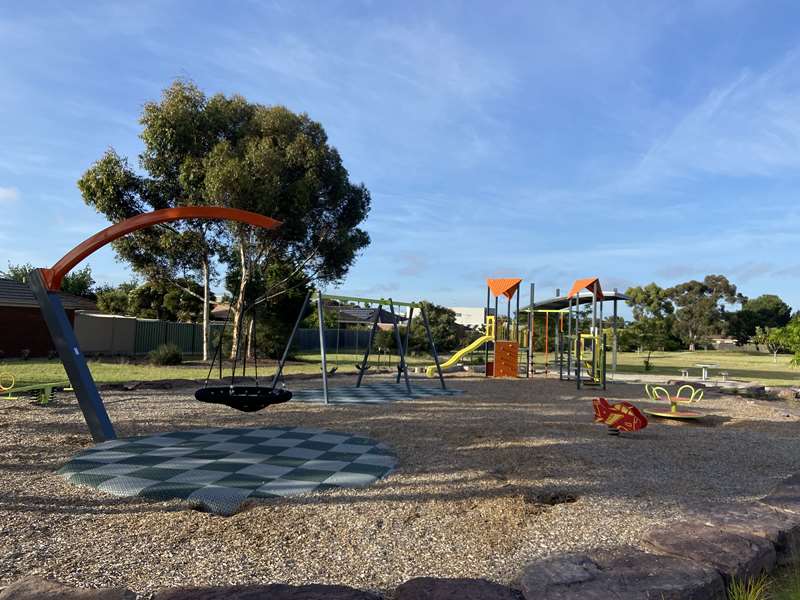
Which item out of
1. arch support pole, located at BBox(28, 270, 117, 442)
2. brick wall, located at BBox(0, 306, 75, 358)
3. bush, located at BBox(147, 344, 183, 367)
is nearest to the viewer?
arch support pole, located at BBox(28, 270, 117, 442)

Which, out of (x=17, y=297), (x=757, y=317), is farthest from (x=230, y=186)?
(x=757, y=317)

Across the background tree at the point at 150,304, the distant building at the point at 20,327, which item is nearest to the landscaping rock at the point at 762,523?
the distant building at the point at 20,327

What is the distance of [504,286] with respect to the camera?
1856cm

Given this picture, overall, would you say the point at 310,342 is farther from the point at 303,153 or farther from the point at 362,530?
the point at 362,530

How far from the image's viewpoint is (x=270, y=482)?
14.9ft

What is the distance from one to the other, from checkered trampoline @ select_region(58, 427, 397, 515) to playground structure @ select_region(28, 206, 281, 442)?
1.23ft

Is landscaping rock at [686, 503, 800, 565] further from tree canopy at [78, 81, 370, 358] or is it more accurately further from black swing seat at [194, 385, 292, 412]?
tree canopy at [78, 81, 370, 358]

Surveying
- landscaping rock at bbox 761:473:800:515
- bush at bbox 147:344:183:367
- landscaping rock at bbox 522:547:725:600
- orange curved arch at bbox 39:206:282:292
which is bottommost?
landscaping rock at bbox 761:473:800:515

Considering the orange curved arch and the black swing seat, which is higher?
the orange curved arch

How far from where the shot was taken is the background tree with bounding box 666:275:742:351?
63025mm

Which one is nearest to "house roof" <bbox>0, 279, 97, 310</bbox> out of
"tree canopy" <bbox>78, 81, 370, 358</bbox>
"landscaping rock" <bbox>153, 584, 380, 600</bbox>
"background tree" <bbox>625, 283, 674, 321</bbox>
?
"tree canopy" <bbox>78, 81, 370, 358</bbox>

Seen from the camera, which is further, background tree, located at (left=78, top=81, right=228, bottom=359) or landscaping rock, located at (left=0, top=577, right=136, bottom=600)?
background tree, located at (left=78, top=81, right=228, bottom=359)

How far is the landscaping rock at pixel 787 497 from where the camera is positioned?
139 inches

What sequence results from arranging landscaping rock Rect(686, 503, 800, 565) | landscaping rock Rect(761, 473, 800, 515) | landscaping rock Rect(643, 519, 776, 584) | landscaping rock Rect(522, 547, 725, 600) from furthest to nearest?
landscaping rock Rect(761, 473, 800, 515) < landscaping rock Rect(686, 503, 800, 565) < landscaping rock Rect(643, 519, 776, 584) < landscaping rock Rect(522, 547, 725, 600)
